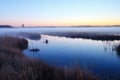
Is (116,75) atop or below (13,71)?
below

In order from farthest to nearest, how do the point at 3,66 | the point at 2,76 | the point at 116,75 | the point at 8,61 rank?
the point at 116,75 < the point at 8,61 < the point at 3,66 < the point at 2,76

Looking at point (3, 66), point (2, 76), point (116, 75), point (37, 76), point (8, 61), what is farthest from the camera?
point (116, 75)

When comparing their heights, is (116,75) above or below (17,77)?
below

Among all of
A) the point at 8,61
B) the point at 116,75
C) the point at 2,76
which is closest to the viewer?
the point at 2,76

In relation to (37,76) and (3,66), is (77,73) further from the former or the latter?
(3,66)

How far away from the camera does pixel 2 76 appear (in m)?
7.03

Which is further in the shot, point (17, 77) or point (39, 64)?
point (39, 64)

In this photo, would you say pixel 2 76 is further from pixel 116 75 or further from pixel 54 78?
pixel 116 75

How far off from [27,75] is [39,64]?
1.96 metres

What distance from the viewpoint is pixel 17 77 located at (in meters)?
7.23

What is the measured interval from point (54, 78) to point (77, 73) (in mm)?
994

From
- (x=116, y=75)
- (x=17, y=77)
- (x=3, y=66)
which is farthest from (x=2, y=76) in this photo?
(x=116, y=75)

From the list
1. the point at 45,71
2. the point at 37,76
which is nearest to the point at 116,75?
the point at 45,71

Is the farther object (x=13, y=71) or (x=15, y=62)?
(x=15, y=62)
